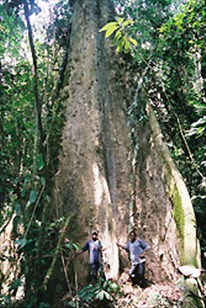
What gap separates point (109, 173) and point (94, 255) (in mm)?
1686

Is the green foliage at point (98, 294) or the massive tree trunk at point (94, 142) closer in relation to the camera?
the green foliage at point (98, 294)

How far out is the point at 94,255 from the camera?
16.1 feet

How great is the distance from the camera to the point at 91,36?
293 inches

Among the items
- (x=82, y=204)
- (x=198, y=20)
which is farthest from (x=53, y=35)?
(x=82, y=204)

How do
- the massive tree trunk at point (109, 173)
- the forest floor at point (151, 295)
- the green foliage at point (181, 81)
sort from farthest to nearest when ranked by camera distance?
the green foliage at point (181, 81)
the massive tree trunk at point (109, 173)
the forest floor at point (151, 295)

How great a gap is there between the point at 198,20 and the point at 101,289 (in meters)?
6.44

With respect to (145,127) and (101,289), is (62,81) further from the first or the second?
(101,289)

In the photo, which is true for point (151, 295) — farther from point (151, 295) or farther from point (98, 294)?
point (98, 294)

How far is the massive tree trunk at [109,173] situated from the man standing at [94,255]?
0.17m

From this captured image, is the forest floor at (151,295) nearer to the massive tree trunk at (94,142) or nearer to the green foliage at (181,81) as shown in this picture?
the massive tree trunk at (94,142)

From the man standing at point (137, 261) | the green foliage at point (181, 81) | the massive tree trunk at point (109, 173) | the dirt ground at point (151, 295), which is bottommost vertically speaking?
the dirt ground at point (151, 295)

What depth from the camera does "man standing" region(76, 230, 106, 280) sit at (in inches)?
194

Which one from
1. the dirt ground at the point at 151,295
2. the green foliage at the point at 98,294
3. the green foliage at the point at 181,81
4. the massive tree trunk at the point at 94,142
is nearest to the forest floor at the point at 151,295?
the dirt ground at the point at 151,295

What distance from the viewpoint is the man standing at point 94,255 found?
493 centimetres
